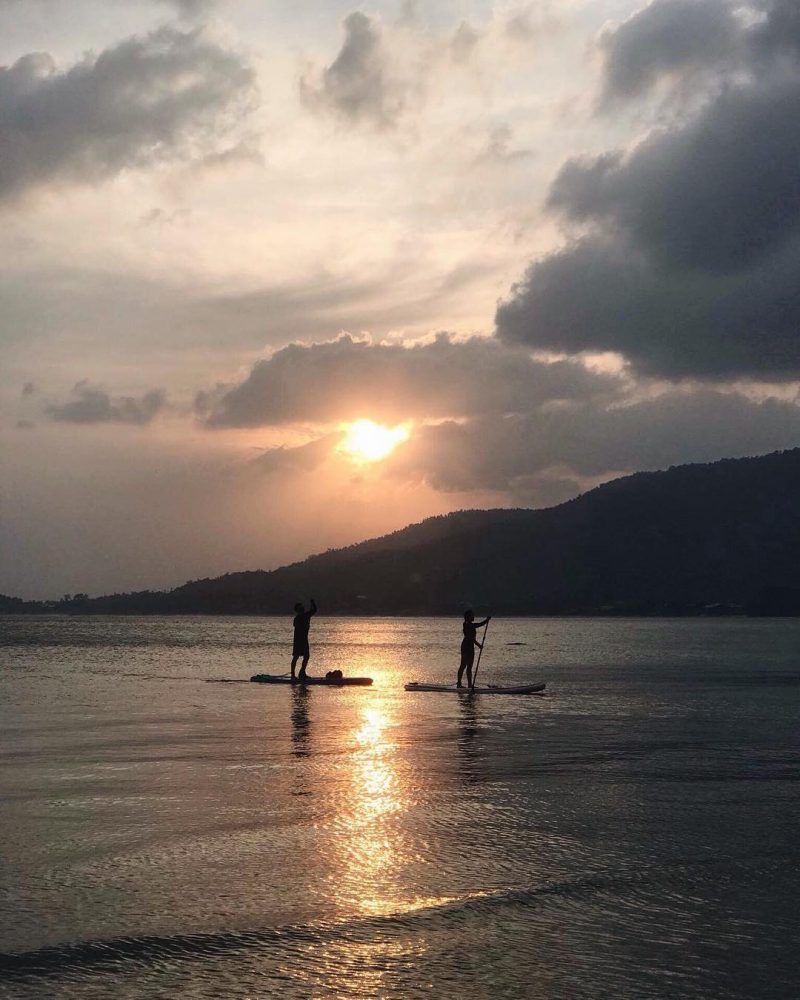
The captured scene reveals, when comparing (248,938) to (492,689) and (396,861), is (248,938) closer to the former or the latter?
(396,861)

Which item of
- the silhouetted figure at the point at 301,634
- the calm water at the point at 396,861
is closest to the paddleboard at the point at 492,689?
the silhouetted figure at the point at 301,634

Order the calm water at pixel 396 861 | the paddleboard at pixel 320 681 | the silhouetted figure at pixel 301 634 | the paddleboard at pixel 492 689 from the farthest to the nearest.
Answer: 1. the paddleboard at pixel 320 681
2. the silhouetted figure at pixel 301 634
3. the paddleboard at pixel 492 689
4. the calm water at pixel 396 861

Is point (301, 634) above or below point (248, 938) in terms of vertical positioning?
above

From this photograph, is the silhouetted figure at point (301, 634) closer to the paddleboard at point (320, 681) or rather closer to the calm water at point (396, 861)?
the paddleboard at point (320, 681)

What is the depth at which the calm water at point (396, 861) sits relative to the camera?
23.7 ft

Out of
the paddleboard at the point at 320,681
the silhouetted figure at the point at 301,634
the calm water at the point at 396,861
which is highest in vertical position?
the silhouetted figure at the point at 301,634

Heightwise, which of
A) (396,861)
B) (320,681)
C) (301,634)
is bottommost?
(320,681)

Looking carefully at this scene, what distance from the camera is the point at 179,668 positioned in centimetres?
5212

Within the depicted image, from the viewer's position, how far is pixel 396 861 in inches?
401

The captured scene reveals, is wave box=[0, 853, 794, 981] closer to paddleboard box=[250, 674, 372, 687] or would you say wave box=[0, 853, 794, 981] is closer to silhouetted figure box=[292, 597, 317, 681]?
silhouetted figure box=[292, 597, 317, 681]

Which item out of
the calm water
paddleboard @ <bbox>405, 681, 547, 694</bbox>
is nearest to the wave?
the calm water

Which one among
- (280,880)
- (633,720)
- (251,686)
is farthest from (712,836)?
(251,686)

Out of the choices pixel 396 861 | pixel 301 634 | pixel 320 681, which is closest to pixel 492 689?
pixel 320 681

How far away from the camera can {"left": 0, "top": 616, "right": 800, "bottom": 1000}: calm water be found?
23.7ft
